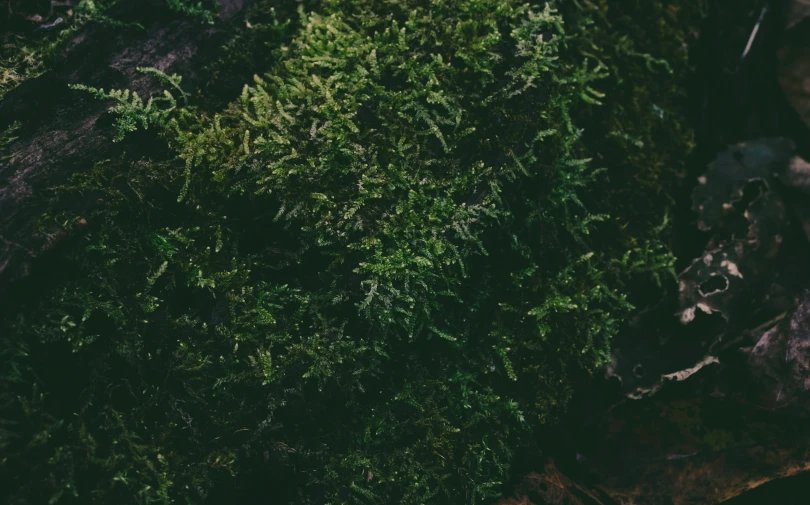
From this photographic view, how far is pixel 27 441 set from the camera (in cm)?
187

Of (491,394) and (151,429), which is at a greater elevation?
(151,429)

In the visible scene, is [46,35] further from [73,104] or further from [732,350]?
[732,350]

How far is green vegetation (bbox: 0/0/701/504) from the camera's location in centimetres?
203

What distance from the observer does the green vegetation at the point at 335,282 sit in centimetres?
203

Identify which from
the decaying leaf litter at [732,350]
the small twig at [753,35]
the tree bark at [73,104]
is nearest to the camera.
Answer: the tree bark at [73,104]

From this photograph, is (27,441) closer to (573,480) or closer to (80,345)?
(80,345)

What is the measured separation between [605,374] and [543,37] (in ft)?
5.88

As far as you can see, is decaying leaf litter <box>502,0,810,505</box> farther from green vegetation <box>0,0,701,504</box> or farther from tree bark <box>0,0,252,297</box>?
tree bark <box>0,0,252,297</box>

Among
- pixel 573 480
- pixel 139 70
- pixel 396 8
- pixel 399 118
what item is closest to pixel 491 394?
pixel 573 480

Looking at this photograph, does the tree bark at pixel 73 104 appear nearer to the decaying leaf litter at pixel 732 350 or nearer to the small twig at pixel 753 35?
the decaying leaf litter at pixel 732 350

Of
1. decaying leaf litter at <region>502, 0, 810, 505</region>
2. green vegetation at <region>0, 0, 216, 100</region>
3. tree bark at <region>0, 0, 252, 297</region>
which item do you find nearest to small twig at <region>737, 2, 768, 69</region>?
decaying leaf litter at <region>502, 0, 810, 505</region>

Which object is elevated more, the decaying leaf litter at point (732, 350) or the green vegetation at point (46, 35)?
the green vegetation at point (46, 35)

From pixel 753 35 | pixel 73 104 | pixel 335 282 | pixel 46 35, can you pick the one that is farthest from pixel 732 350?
pixel 46 35

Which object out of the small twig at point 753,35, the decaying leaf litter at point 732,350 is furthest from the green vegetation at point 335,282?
the small twig at point 753,35
